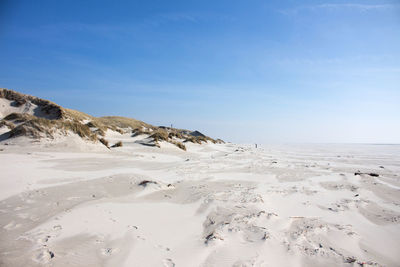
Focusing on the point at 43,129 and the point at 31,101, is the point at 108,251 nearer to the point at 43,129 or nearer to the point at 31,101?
the point at 43,129

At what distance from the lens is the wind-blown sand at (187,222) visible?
238 centimetres

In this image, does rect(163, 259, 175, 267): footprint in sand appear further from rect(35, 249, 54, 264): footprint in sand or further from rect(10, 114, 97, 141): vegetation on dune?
rect(10, 114, 97, 141): vegetation on dune

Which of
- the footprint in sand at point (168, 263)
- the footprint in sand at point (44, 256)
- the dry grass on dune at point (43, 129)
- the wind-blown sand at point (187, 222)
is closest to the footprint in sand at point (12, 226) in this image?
the wind-blown sand at point (187, 222)

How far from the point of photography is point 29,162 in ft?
21.8

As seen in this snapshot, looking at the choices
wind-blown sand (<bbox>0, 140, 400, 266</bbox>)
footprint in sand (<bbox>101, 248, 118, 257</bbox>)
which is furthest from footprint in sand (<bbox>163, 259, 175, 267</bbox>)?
footprint in sand (<bbox>101, 248, 118, 257</bbox>)

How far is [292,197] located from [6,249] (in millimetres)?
5362

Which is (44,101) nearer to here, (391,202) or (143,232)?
(143,232)

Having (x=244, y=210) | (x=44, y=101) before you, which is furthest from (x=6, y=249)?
(x=44, y=101)

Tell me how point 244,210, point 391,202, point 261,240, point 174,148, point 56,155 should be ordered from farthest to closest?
point 174,148
point 56,155
point 391,202
point 244,210
point 261,240

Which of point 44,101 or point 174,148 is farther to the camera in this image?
point 44,101

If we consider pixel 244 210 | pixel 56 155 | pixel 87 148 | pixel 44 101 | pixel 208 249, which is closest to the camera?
pixel 208 249

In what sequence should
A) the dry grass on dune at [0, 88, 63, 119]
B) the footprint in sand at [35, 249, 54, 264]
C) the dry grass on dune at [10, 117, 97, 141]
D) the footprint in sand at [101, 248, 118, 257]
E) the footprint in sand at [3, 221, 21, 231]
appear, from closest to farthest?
the footprint in sand at [35, 249, 54, 264]
the footprint in sand at [101, 248, 118, 257]
the footprint in sand at [3, 221, 21, 231]
the dry grass on dune at [10, 117, 97, 141]
the dry grass on dune at [0, 88, 63, 119]

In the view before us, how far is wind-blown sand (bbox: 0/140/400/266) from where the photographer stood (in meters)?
2.38

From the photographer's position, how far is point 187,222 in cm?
340
